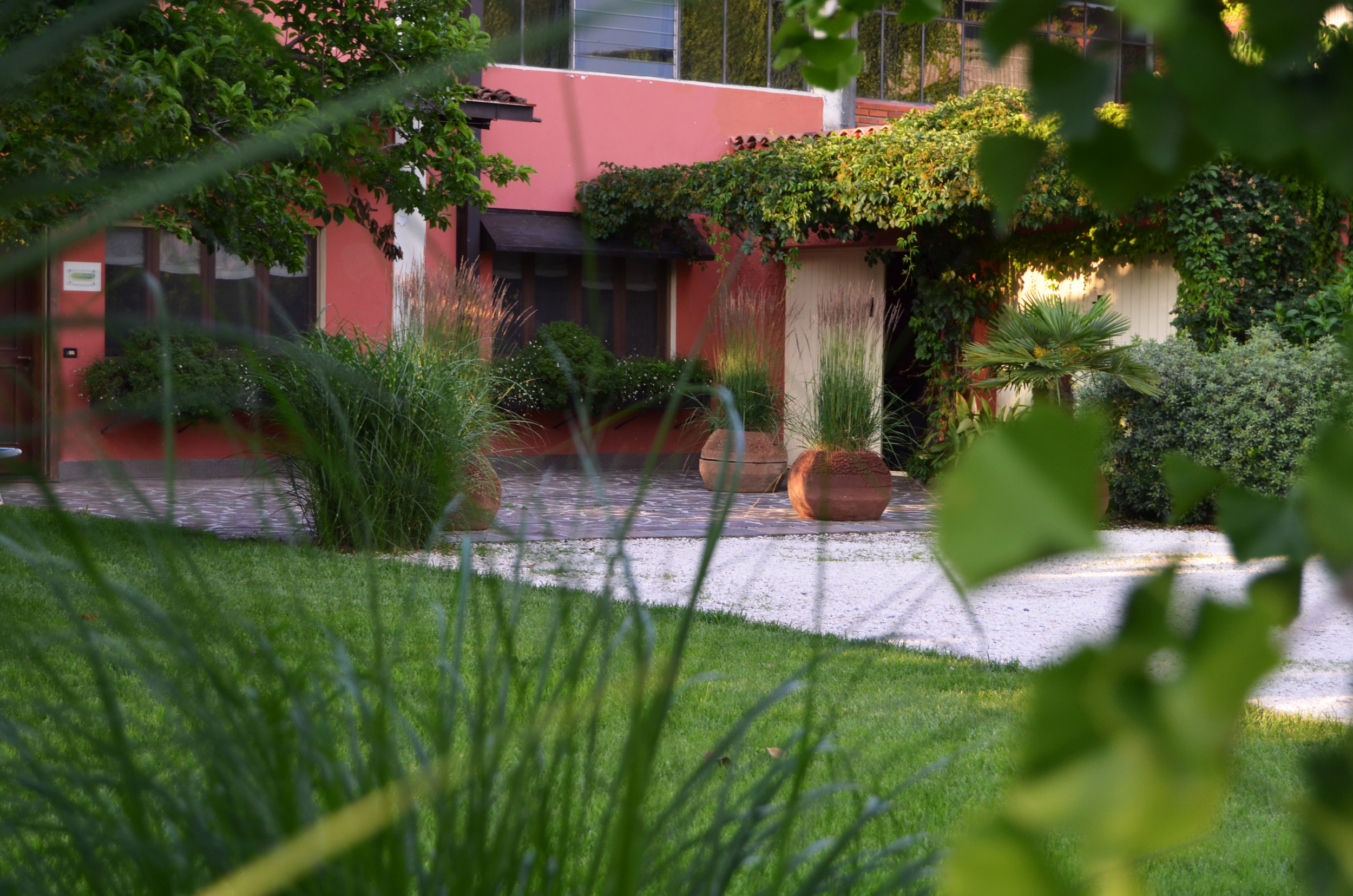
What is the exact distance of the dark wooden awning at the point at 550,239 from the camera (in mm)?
11805

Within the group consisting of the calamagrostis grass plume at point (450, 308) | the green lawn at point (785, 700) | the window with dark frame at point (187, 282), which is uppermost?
the window with dark frame at point (187, 282)

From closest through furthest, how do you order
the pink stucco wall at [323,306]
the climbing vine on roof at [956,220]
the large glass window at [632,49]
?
the climbing vine on roof at [956,220]
the pink stucco wall at [323,306]
the large glass window at [632,49]

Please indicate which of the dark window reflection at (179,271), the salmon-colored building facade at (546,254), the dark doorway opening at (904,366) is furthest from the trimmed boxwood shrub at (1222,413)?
the dark window reflection at (179,271)

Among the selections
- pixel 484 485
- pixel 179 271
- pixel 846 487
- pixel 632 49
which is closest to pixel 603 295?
pixel 632 49

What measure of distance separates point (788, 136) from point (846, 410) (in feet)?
16.9

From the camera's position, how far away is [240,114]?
511cm

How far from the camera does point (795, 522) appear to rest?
820cm

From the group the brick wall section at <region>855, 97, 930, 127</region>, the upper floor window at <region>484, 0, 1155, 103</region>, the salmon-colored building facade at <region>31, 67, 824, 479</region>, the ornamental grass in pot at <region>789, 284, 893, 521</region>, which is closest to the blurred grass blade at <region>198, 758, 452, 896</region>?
the ornamental grass in pot at <region>789, 284, 893, 521</region>

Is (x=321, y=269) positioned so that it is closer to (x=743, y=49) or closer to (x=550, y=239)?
(x=550, y=239)

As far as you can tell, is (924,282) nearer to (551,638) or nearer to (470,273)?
(470,273)

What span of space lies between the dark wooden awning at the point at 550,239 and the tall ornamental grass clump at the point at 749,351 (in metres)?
3.07

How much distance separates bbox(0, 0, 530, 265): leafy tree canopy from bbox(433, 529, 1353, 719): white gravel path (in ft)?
5.95

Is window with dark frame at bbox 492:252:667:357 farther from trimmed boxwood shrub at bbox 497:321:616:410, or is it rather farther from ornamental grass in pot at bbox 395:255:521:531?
ornamental grass in pot at bbox 395:255:521:531

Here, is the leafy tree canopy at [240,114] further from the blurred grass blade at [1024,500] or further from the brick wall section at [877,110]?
the brick wall section at [877,110]
